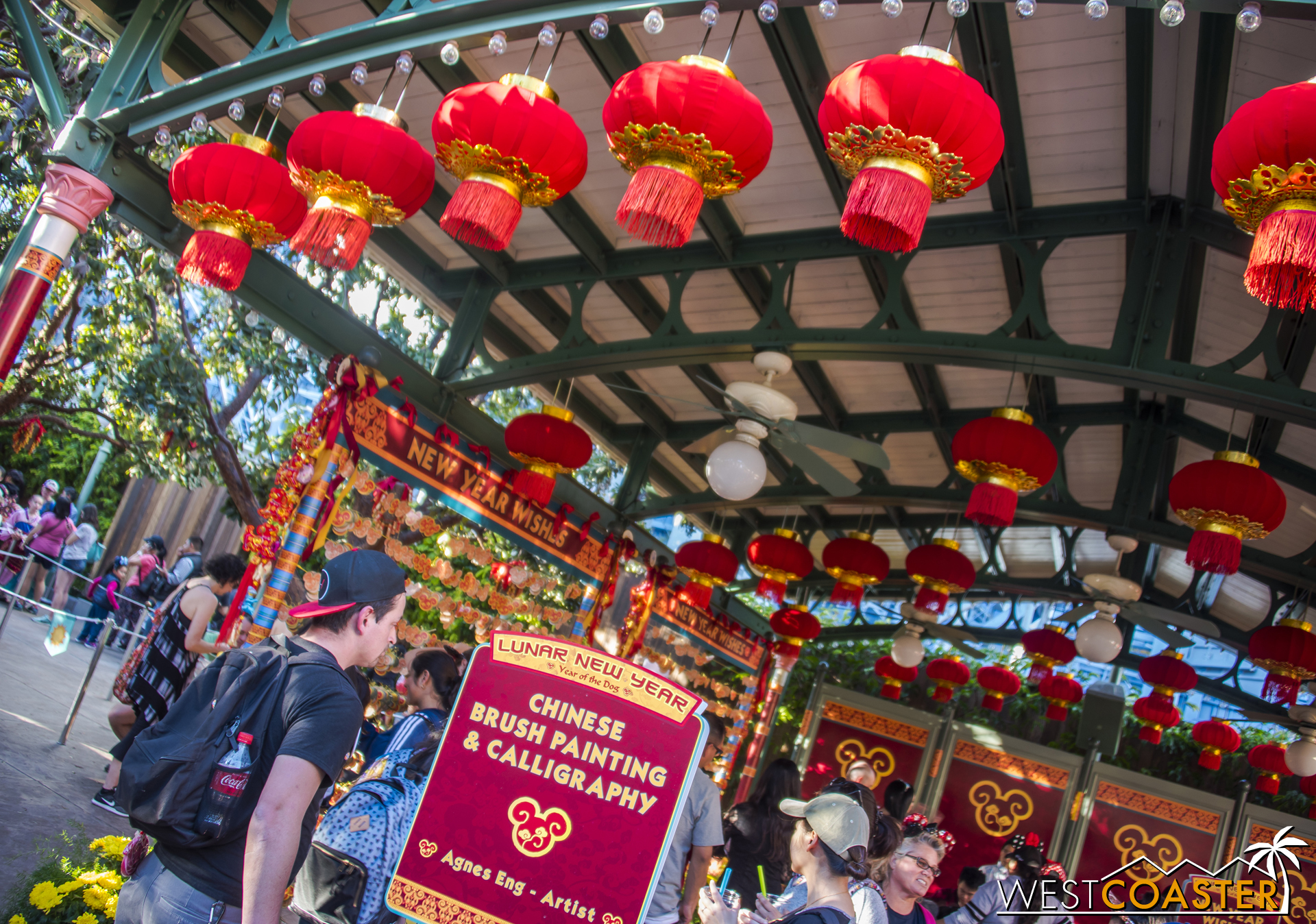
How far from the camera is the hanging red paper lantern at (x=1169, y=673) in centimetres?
858

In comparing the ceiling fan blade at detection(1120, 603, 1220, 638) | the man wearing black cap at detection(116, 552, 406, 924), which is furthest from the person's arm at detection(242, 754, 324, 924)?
the ceiling fan blade at detection(1120, 603, 1220, 638)

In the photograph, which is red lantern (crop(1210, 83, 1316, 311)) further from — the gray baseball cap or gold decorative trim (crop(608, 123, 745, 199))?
the gray baseball cap

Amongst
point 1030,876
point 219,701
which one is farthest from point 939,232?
point 219,701

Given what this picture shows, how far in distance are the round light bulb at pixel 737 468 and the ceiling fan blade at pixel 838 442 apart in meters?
0.23

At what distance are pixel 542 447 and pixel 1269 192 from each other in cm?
412

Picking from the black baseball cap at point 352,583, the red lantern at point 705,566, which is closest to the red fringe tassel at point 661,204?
the black baseball cap at point 352,583

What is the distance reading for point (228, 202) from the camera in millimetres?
3496

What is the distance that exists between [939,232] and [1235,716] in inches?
395

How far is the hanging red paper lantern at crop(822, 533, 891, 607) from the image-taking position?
734 cm

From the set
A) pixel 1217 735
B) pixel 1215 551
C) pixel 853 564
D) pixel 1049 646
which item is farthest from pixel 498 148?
pixel 1217 735

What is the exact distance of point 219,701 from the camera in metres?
1.67

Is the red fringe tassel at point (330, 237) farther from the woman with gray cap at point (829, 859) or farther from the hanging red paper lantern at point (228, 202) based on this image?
the woman with gray cap at point (829, 859)

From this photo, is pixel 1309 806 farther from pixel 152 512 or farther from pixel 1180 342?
pixel 152 512

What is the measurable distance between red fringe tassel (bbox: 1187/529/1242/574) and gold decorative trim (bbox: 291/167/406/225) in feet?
12.9
